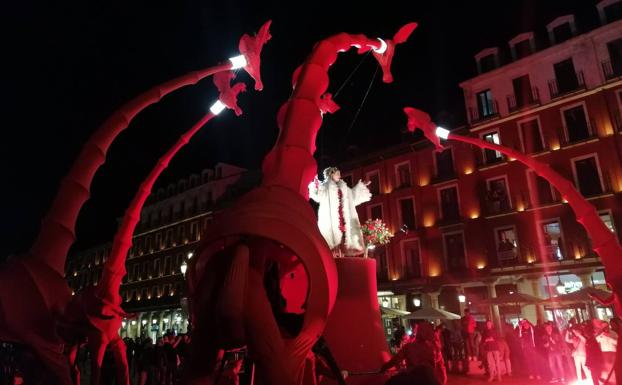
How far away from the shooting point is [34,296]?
4.98m

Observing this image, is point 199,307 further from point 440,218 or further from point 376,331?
point 440,218

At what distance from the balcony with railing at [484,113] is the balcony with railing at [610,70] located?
234 inches

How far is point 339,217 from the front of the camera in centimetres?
1034

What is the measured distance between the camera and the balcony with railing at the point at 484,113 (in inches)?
1109

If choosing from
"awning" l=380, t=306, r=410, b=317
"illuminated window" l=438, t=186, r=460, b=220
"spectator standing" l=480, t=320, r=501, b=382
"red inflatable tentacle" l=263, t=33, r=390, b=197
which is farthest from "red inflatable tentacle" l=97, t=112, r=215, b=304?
"illuminated window" l=438, t=186, r=460, b=220

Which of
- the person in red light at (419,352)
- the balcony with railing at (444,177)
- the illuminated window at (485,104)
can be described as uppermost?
the illuminated window at (485,104)

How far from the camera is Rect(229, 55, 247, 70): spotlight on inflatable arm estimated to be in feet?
19.3

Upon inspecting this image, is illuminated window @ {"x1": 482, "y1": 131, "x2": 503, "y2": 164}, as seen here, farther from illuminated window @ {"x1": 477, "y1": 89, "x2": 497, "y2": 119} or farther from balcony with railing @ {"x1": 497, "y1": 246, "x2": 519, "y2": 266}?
balcony with railing @ {"x1": 497, "y1": 246, "x2": 519, "y2": 266}

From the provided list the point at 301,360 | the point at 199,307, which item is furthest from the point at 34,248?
the point at 301,360

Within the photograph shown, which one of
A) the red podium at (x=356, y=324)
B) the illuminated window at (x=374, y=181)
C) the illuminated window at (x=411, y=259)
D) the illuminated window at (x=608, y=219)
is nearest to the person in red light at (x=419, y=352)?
the red podium at (x=356, y=324)

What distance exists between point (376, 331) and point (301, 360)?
611 cm

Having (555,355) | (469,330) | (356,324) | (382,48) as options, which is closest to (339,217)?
(356,324)

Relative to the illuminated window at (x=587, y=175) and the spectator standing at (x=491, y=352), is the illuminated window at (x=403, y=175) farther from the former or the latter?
the spectator standing at (x=491, y=352)

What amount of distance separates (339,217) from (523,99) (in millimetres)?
22007
